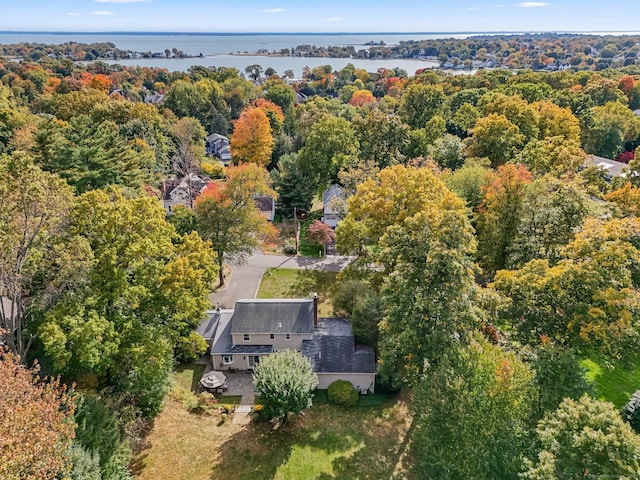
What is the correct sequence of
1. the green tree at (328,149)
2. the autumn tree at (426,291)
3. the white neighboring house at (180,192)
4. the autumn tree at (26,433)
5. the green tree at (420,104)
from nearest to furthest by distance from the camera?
the autumn tree at (26,433), the autumn tree at (426,291), the white neighboring house at (180,192), the green tree at (328,149), the green tree at (420,104)

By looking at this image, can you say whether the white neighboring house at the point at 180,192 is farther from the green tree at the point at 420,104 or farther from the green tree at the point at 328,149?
the green tree at the point at 420,104

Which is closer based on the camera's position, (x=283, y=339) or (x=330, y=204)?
(x=283, y=339)

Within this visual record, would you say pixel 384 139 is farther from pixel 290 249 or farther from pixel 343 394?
pixel 343 394

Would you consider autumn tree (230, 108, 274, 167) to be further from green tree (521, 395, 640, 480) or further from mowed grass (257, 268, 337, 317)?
green tree (521, 395, 640, 480)

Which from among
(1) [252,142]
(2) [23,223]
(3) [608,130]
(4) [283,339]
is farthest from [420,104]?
(2) [23,223]

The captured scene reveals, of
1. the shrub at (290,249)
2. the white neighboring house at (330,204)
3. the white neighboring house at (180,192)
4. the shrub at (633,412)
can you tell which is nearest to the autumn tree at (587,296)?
the shrub at (633,412)

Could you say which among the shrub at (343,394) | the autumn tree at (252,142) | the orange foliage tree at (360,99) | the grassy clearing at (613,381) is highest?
the orange foliage tree at (360,99)
